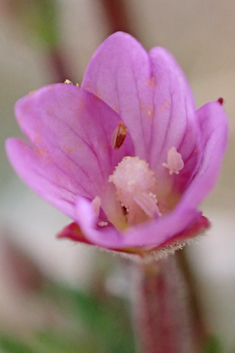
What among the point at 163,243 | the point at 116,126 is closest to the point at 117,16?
the point at 116,126

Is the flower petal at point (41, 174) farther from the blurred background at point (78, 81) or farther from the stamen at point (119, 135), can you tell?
the blurred background at point (78, 81)

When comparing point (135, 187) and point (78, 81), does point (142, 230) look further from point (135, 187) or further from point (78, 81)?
point (78, 81)

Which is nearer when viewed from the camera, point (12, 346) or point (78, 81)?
point (12, 346)

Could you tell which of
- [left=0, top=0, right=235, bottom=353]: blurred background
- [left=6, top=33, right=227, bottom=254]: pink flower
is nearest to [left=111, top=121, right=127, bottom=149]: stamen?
[left=6, top=33, right=227, bottom=254]: pink flower

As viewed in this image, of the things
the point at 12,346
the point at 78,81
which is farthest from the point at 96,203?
the point at 78,81

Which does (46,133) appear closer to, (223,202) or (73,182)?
(73,182)

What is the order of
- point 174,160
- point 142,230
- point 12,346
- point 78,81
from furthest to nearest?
1. point 78,81
2. point 12,346
3. point 174,160
4. point 142,230

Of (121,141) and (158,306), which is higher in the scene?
(121,141)
